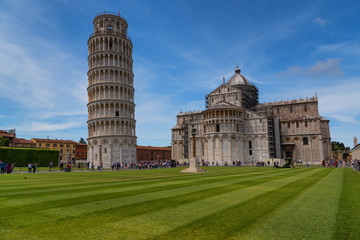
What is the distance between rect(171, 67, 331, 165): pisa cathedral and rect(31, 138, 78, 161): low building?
52.1m

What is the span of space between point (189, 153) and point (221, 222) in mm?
74777

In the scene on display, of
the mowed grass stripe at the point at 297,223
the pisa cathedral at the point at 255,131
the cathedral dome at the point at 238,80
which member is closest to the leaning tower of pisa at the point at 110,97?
the pisa cathedral at the point at 255,131

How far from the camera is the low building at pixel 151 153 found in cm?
10591

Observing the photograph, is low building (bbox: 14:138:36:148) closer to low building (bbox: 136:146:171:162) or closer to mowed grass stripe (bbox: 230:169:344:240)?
low building (bbox: 136:146:171:162)

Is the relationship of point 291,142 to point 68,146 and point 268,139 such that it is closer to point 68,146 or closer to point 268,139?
point 268,139

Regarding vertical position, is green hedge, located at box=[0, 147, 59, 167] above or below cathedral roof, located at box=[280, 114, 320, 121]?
below

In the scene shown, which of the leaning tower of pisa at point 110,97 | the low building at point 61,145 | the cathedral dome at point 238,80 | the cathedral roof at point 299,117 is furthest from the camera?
the low building at point 61,145

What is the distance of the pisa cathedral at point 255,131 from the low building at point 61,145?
171 feet

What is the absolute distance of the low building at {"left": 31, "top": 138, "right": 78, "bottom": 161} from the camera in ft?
338

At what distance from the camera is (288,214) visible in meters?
8.31

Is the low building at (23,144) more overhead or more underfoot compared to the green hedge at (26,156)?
more overhead

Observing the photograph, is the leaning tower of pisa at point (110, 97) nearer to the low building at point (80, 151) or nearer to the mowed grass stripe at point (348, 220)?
the low building at point (80, 151)

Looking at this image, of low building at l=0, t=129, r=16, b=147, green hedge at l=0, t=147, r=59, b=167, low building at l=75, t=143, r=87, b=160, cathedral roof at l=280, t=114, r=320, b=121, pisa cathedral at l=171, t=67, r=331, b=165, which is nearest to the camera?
green hedge at l=0, t=147, r=59, b=167

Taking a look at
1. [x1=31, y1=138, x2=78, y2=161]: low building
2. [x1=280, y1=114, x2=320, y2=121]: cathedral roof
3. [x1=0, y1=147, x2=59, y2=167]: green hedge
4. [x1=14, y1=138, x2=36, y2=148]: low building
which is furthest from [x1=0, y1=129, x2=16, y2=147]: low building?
[x1=280, y1=114, x2=320, y2=121]: cathedral roof
